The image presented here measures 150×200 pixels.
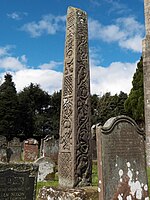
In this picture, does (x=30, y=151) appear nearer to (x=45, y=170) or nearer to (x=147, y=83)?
(x=45, y=170)

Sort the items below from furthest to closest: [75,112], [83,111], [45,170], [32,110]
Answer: [32,110]
[45,170]
[83,111]
[75,112]

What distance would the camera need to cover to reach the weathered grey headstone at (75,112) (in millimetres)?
5332

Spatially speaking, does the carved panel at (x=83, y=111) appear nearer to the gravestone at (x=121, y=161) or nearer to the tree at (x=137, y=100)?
the gravestone at (x=121, y=161)

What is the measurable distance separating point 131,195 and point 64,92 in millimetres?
2187

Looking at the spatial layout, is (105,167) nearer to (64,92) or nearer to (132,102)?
(64,92)

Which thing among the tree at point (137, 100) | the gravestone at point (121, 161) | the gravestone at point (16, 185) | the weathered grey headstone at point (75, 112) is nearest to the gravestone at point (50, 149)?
the gravestone at point (16, 185)

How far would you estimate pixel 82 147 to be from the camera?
17.8 feet

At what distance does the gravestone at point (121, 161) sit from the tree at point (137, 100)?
22.6 metres

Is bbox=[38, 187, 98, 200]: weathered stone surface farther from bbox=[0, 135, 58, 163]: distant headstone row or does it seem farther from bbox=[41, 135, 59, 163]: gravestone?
bbox=[41, 135, 59, 163]: gravestone

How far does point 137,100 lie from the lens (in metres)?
29.2

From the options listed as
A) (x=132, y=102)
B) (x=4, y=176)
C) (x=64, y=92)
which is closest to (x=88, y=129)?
(x=64, y=92)

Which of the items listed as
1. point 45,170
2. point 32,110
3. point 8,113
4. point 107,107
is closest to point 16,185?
point 45,170

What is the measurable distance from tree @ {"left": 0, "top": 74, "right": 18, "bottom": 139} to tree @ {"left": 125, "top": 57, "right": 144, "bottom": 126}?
1612cm

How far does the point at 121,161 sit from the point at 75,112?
1.20m
